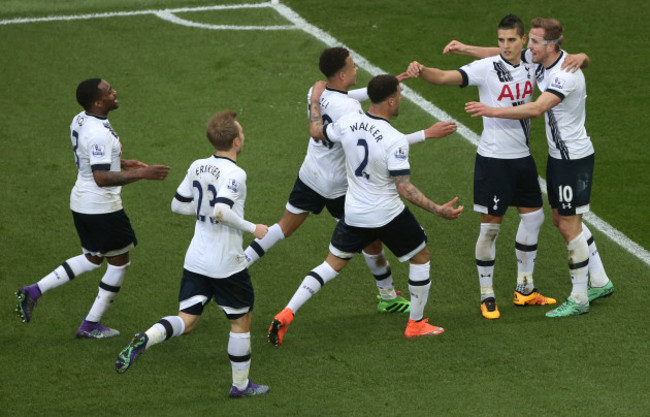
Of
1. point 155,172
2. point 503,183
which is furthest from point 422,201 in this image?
point 155,172

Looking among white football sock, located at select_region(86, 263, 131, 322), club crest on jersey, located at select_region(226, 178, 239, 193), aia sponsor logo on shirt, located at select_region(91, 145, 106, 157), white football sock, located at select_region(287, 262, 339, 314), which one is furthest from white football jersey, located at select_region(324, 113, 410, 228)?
white football sock, located at select_region(86, 263, 131, 322)

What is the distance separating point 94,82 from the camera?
29.2ft

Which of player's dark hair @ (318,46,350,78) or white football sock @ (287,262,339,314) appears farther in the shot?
player's dark hair @ (318,46,350,78)

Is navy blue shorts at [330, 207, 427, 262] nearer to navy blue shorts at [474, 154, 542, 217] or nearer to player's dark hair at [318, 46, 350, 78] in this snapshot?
navy blue shorts at [474, 154, 542, 217]

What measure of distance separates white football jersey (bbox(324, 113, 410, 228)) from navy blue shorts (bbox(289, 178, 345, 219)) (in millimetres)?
1017

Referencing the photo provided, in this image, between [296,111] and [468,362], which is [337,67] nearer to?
[468,362]

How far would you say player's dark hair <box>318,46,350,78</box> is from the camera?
914 cm

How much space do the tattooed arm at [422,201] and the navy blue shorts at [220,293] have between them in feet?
4.78

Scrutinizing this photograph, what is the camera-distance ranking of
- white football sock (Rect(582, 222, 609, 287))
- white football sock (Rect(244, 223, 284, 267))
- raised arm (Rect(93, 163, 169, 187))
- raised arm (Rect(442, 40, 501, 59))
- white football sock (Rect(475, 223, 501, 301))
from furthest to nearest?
white football sock (Rect(244, 223, 284, 267)), raised arm (Rect(442, 40, 501, 59)), white football sock (Rect(582, 222, 609, 287)), white football sock (Rect(475, 223, 501, 301)), raised arm (Rect(93, 163, 169, 187))

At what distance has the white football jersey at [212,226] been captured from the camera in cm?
777

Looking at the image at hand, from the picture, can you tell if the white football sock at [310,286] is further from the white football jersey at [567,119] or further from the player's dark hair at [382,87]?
the white football jersey at [567,119]

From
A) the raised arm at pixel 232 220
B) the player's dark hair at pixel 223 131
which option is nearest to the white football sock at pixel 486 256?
the raised arm at pixel 232 220

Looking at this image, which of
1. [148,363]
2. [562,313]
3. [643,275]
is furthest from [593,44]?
[148,363]

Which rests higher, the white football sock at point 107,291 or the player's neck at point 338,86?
the player's neck at point 338,86
